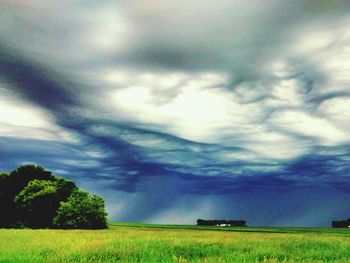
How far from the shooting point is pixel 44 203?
6844cm

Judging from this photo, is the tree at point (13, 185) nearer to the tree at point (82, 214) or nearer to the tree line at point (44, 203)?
the tree line at point (44, 203)

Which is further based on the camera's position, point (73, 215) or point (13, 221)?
point (13, 221)

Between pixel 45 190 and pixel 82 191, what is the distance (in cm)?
669

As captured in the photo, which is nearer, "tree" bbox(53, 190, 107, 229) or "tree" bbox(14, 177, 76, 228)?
"tree" bbox(53, 190, 107, 229)

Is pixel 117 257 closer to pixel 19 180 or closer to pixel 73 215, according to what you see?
pixel 73 215

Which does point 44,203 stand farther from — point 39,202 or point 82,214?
point 82,214

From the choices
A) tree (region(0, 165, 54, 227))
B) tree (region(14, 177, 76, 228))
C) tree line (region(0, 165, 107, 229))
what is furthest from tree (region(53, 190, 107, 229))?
tree (region(0, 165, 54, 227))

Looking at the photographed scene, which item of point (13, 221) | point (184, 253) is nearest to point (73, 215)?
point (13, 221)

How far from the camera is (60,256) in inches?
610

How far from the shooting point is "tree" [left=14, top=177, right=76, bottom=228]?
68.1 metres

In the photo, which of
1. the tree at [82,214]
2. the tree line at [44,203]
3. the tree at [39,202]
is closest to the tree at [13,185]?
the tree line at [44,203]

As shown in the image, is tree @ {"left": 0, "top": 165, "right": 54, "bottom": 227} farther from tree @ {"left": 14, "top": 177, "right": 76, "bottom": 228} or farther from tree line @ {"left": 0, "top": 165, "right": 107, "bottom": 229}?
tree @ {"left": 14, "top": 177, "right": 76, "bottom": 228}

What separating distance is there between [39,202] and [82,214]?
1011 centimetres

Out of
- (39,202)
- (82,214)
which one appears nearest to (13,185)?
(39,202)
